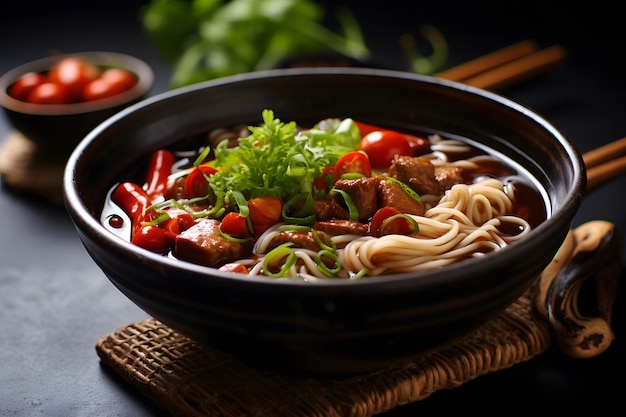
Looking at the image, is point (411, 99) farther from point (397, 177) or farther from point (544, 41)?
point (544, 41)

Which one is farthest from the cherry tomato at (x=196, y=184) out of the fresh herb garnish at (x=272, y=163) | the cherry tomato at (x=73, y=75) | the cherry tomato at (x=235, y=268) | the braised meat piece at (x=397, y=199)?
the cherry tomato at (x=73, y=75)

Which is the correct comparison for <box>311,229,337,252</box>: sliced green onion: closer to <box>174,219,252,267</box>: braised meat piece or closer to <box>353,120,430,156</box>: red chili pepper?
<box>174,219,252,267</box>: braised meat piece

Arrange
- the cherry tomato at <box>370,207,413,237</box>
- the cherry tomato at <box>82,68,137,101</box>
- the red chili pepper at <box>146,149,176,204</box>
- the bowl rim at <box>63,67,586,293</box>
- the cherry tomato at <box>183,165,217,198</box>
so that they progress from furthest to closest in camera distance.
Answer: the cherry tomato at <box>82,68,137,101</box> → the red chili pepper at <box>146,149,176,204</box> → the cherry tomato at <box>183,165,217,198</box> → the cherry tomato at <box>370,207,413,237</box> → the bowl rim at <box>63,67,586,293</box>

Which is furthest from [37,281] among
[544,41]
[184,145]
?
[544,41]

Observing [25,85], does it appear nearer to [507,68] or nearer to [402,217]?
[507,68]

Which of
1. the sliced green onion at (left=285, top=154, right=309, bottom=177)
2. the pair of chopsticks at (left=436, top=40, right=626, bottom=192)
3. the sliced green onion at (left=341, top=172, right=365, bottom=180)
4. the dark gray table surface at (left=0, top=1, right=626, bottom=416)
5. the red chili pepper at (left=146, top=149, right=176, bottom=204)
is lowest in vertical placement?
the dark gray table surface at (left=0, top=1, right=626, bottom=416)

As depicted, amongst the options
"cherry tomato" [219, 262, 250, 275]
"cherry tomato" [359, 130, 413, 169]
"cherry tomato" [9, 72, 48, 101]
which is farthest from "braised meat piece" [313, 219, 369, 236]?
"cherry tomato" [9, 72, 48, 101]

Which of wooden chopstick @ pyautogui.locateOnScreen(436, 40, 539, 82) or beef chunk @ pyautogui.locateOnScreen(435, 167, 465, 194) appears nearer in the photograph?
beef chunk @ pyautogui.locateOnScreen(435, 167, 465, 194)
